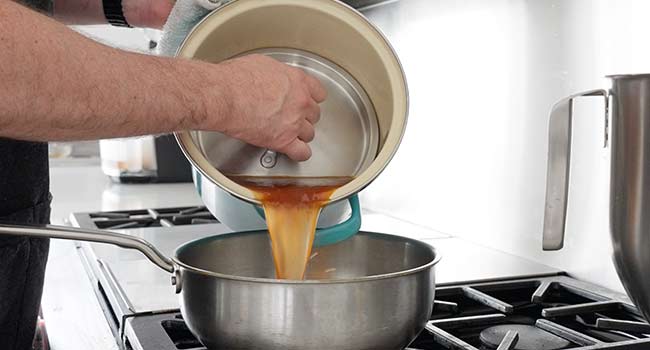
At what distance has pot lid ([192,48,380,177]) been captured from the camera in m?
0.93

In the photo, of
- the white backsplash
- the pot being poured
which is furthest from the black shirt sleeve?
the pot being poured

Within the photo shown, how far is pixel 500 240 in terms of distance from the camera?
4.46 feet

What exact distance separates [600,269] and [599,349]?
0.34 meters

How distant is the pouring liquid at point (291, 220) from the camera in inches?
33.9

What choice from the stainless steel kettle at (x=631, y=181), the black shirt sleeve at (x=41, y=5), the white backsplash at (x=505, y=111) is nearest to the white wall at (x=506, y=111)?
the white backsplash at (x=505, y=111)

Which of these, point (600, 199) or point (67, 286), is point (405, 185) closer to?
point (600, 199)

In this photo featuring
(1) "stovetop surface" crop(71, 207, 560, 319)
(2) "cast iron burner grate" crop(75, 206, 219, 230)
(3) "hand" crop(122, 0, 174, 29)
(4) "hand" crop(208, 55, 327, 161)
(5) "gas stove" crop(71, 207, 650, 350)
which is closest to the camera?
(4) "hand" crop(208, 55, 327, 161)

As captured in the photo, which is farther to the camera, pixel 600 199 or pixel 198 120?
pixel 600 199

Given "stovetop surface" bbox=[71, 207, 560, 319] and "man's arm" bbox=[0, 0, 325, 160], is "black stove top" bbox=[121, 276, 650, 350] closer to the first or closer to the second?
"stovetop surface" bbox=[71, 207, 560, 319]

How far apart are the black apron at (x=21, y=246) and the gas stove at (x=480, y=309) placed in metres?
0.10

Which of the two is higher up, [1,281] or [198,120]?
[198,120]

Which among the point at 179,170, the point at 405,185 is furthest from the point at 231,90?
the point at 179,170

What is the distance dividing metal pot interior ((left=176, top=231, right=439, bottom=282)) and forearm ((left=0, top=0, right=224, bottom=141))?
8.2 inches

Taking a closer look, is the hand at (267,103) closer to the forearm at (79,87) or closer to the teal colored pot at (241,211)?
the forearm at (79,87)
